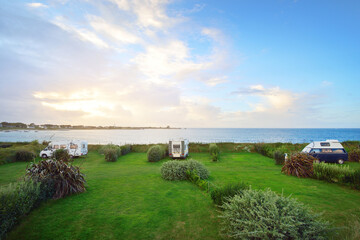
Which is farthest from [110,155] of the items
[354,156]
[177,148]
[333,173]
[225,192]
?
[354,156]

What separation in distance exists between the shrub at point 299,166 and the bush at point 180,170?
6.30 meters

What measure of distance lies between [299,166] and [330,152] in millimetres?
7933

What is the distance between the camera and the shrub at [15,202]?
17.1 ft

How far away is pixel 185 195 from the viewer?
860 cm

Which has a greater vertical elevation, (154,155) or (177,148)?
(177,148)

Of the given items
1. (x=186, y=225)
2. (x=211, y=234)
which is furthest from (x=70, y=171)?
(x=211, y=234)

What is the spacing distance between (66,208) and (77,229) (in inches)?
73.6

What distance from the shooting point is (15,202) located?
5.69 metres

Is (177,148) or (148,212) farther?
(177,148)

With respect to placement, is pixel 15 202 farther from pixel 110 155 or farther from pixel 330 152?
pixel 330 152

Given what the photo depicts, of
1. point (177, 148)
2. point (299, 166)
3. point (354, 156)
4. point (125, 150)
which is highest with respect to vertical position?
point (177, 148)

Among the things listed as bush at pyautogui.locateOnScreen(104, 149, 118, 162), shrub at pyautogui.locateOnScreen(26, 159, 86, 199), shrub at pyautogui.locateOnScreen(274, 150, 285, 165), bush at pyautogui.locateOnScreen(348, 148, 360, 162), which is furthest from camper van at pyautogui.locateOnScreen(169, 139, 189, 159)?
bush at pyautogui.locateOnScreen(348, 148, 360, 162)

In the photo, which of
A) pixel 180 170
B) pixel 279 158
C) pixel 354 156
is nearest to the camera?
pixel 180 170

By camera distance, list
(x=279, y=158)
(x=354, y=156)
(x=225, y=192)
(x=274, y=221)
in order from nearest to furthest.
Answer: (x=274, y=221), (x=225, y=192), (x=279, y=158), (x=354, y=156)
